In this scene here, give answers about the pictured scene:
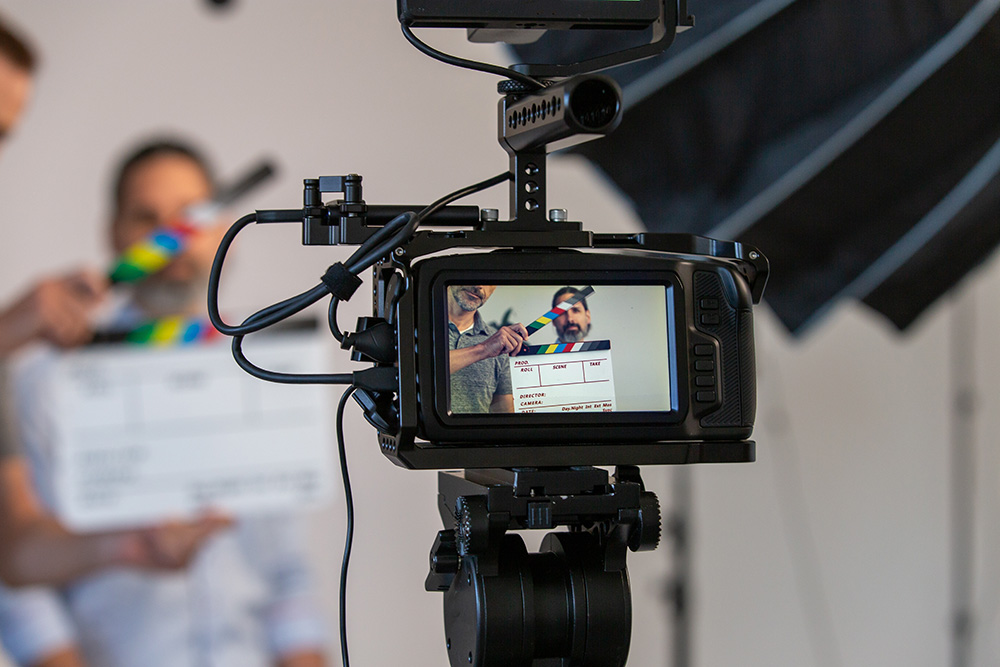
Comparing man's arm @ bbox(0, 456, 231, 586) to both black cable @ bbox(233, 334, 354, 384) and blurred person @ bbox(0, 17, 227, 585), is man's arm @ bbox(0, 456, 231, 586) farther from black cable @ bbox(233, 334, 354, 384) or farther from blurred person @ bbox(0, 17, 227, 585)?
black cable @ bbox(233, 334, 354, 384)

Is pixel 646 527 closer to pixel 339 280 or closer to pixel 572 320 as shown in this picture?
pixel 572 320

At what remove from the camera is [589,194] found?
232 cm

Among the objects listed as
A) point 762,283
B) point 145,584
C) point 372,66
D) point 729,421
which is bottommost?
point 145,584

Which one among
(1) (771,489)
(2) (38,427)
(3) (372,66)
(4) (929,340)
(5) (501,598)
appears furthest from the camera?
(4) (929,340)

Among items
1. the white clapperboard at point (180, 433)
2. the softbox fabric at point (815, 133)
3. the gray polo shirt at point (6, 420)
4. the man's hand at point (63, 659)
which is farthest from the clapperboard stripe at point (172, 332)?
the softbox fabric at point (815, 133)

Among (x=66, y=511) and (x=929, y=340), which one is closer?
(x=66, y=511)

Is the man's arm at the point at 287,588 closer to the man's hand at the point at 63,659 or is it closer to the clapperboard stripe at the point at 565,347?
the man's hand at the point at 63,659

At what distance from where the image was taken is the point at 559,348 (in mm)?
676

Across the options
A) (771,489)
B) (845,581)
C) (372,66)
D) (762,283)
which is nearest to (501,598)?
(762,283)

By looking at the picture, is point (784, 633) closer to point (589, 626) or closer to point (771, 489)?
point (771, 489)

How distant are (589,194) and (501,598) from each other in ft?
5.73

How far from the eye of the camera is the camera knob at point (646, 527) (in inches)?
27.4

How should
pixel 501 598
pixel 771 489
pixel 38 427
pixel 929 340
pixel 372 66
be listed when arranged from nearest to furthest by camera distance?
pixel 501 598 → pixel 38 427 → pixel 372 66 → pixel 771 489 → pixel 929 340

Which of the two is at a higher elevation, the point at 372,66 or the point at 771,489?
the point at 372,66
